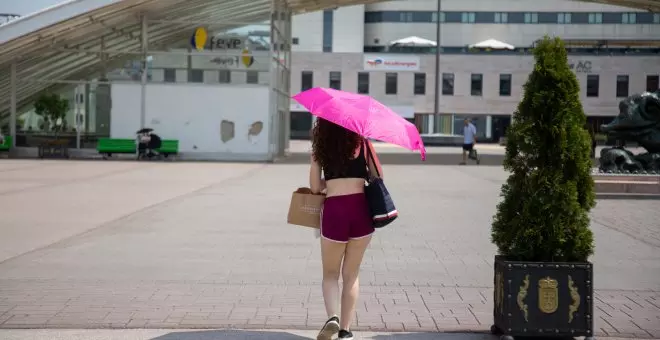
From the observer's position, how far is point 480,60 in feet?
225

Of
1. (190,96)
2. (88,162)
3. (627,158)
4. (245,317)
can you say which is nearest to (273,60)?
(190,96)

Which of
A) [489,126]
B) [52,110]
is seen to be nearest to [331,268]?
[52,110]

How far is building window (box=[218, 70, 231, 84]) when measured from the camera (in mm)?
Result: 32219

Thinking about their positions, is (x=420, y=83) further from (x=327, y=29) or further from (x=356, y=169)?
(x=356, y=169)

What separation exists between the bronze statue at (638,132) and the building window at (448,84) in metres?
49.2

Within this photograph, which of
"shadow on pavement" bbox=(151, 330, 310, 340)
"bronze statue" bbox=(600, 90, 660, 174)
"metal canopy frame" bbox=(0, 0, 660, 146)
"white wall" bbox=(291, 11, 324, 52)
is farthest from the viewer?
"white wall" bbox=(291, 11, 324, 52)

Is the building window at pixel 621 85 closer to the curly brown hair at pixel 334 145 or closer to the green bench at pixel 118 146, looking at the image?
the green bench at pixel 118 146

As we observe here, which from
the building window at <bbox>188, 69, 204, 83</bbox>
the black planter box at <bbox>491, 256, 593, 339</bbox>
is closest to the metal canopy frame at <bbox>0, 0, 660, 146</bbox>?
the building window at <bbox>188, 69, 204, 83</bbox>

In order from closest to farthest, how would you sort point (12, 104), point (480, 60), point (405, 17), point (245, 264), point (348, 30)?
point (245, 264) → point (12, 104) → point (480, 60) → point (348, 30) → point (405, 17)

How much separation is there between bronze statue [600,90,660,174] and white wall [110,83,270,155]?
49.4 ft

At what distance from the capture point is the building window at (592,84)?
6769 cm

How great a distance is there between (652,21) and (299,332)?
6999cm

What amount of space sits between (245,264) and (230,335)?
10.3ft

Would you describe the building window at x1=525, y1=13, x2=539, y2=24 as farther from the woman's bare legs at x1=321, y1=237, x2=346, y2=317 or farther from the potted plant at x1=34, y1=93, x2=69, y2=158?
the woman's bare legs at x1=321, y1=237, x2=346, y2=317
